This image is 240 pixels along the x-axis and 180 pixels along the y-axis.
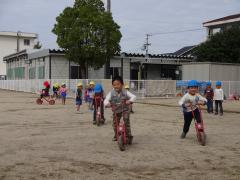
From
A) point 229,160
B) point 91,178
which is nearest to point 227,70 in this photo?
point 229,160

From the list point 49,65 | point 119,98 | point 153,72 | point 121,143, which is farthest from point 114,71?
point 121,143

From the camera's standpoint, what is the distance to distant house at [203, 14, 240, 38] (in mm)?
50794

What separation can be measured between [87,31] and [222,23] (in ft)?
86.3

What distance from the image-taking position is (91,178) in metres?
5.88

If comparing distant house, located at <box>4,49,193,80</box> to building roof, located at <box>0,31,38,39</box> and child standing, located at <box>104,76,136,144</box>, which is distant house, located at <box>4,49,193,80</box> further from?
building roof, located at <box>0,31,38,39</box>

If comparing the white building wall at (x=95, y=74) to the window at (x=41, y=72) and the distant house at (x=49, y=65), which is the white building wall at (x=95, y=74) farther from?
the window at (x=41, y=72)

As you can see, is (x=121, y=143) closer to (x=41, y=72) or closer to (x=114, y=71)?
(x=114, y=71)

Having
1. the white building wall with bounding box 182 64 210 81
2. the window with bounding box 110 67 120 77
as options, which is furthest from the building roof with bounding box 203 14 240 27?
the white building wall with bounding box 182 64 210 81

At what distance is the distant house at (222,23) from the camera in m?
50.8

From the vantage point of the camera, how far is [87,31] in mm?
31172

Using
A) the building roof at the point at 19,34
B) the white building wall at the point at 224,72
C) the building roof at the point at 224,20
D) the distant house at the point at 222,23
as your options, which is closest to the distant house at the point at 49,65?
the white building wall at the point at 224,72

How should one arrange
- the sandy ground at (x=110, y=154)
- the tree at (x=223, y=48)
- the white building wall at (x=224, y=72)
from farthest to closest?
the tree at (x=223, y=48) → the white building wall at (x=224, y=72) → the sandy ground at (x=110, y=154)

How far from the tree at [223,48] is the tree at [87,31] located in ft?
43.2

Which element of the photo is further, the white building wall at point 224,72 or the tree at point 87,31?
the tree at point 87,31
